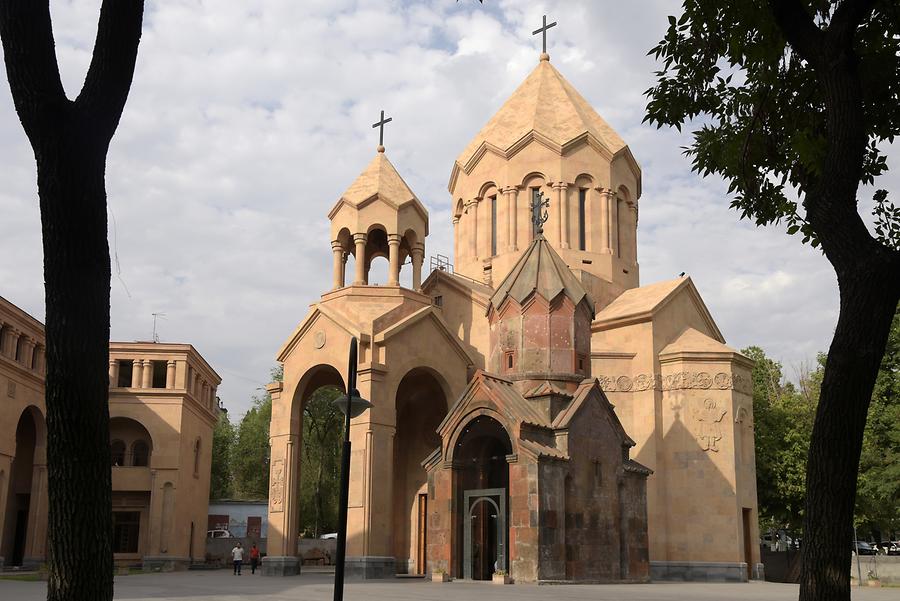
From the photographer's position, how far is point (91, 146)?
5.02 meters

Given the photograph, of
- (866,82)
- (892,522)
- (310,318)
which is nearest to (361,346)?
(310,318)

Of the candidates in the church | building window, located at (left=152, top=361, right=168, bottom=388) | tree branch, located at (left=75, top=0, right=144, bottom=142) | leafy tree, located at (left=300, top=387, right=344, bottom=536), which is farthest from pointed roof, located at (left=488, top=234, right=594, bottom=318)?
leafy tree, located at (left=300, top=387, right=344, bottom=536)

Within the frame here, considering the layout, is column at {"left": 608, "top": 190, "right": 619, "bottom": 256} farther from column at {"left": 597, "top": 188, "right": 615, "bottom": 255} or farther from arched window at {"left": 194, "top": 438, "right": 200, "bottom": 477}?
arched window at {"left": 194, "top": 438, "right": 200, "bottom": 477}

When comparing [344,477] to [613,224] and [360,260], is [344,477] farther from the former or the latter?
[613,224]

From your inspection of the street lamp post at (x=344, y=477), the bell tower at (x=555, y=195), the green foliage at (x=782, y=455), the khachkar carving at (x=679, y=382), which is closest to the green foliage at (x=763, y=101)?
the street lamp post at (x=344, y=477)

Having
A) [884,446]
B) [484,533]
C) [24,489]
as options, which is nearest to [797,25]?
[484,533]

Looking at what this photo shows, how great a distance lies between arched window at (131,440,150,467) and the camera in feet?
113

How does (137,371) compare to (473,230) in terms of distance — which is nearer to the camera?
(473,230)

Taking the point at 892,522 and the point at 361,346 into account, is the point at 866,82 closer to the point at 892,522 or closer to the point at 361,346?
A: the point at 361,346

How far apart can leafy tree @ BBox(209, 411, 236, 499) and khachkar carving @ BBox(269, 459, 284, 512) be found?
2972 centimetres

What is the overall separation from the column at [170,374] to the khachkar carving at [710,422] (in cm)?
1952

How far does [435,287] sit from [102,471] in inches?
981

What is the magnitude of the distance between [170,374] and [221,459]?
21937 millimetres

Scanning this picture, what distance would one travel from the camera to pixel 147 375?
112 ft
